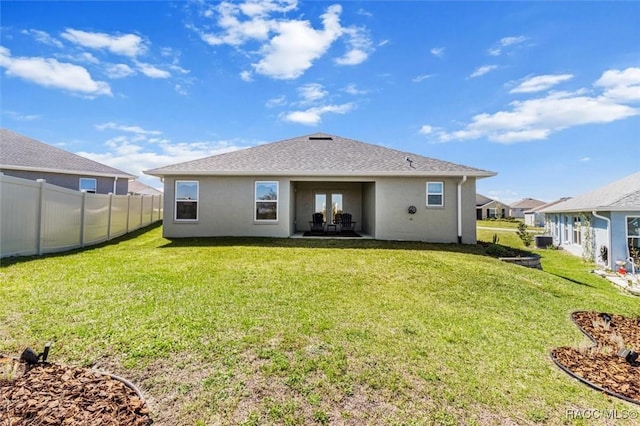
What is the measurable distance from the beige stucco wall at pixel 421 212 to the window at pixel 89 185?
16598 mm

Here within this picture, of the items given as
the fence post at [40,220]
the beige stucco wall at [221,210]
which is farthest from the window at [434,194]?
the fence post at [40,220]

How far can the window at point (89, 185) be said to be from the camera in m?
17.8

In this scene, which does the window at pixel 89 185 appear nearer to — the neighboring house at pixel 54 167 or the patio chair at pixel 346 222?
the neighboring house at pixel 54 167

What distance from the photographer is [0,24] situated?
25.3 feet

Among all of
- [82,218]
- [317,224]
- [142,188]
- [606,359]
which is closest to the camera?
[606,359]

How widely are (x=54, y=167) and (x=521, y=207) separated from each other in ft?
223

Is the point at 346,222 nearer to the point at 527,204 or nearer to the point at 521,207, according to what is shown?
the point at 521,207

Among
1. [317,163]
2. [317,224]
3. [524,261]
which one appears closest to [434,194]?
[524,261]

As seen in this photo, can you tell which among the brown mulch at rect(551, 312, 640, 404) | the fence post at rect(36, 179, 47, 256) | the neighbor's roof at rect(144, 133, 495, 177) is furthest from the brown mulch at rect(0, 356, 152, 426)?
the neighbor's roof at rect(144, 133, 495, 177)

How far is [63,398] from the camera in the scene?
273 centimetres

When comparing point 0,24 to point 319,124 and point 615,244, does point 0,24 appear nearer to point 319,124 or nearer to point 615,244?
point 319,124

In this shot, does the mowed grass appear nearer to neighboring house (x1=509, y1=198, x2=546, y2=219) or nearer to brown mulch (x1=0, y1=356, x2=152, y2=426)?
brown mulch (x1=0, y1=356, x2=152, y2=426)

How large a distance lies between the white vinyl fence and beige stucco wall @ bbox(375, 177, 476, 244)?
1117 centimetres

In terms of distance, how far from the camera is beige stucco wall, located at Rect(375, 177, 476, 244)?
13211mm
